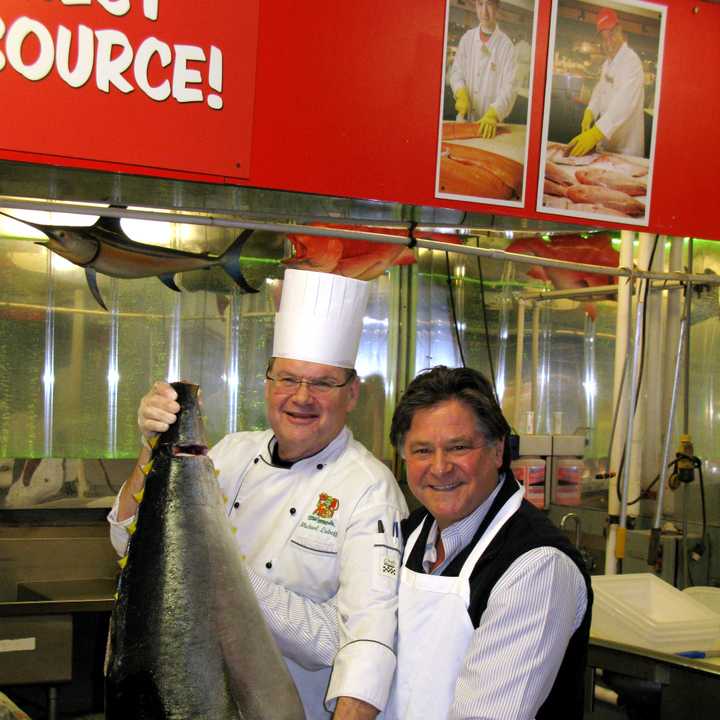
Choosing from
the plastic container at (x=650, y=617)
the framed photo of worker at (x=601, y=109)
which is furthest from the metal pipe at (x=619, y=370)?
the plastic container at (x=650, y=617)

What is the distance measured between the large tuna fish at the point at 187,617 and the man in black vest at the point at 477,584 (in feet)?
1.10

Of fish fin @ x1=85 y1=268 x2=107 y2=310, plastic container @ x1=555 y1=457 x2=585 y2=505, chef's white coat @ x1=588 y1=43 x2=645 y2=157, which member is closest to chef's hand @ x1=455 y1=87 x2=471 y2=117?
chef's white coat @ x1=588 y1=43 x2=645 y2=157

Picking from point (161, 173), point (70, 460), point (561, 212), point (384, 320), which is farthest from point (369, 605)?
point (384, 320)

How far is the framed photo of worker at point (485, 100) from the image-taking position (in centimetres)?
229

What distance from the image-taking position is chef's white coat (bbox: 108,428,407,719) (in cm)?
150

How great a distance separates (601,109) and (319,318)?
122cm

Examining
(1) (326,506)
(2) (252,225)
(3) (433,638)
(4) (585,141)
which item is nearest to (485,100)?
(4) (585,141)

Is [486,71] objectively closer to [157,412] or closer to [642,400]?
[157,412]

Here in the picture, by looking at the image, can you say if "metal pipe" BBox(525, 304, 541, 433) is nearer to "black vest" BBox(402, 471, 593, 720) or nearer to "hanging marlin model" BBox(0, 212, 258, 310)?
"hanging marlin model" BBox(0, 212, 258, 310)

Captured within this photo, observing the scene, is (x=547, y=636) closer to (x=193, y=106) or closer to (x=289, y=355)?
(x=289, y=355)

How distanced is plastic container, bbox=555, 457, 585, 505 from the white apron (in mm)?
2774

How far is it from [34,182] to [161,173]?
1.45 ft

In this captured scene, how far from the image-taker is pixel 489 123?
2.34 meters

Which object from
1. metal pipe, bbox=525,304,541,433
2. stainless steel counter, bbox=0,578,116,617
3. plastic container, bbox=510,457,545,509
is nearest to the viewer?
stainless steel counter, bbox=0,578,116,617
